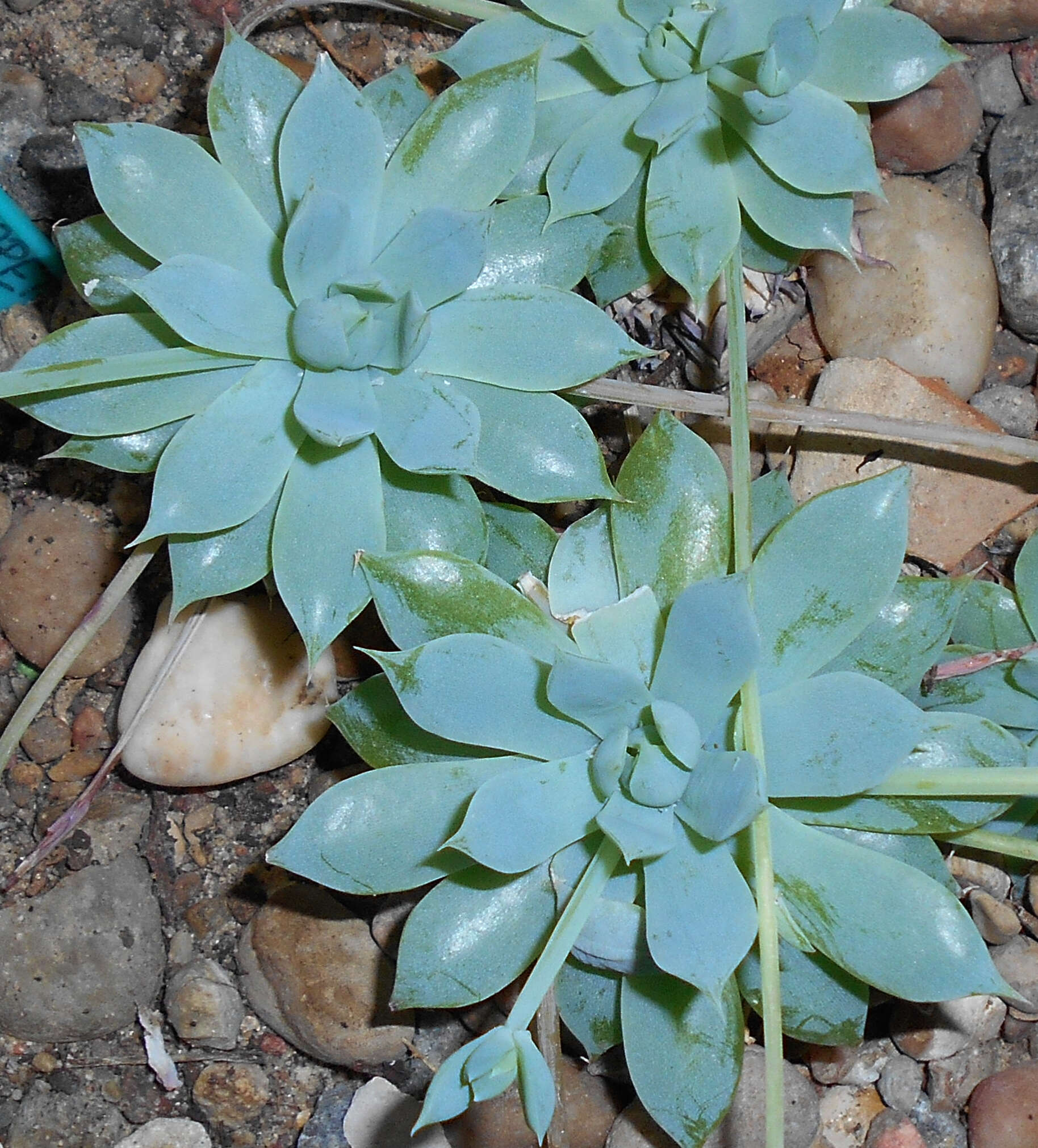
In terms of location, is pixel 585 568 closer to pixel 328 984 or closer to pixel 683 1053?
pixel 683 1053

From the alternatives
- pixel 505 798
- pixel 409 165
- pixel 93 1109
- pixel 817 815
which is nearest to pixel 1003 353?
pixel 817 815

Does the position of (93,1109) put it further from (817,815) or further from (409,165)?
(409,165)

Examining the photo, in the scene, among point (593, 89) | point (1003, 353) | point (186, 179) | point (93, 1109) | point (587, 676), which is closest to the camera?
point (587, 676)

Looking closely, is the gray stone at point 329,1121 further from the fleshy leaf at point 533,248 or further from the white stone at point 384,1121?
the fleshy leaf at point 533,248

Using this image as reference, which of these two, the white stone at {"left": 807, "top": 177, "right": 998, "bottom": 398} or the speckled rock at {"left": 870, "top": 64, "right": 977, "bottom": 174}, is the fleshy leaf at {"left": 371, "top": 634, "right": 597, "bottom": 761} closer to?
the white stone at {"left": 807, "top": 177, "right": 998, "bottom": 398}

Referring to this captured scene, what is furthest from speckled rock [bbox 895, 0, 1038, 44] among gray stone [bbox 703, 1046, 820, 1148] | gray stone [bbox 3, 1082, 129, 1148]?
gray stone [bbox 3, 1082, 129, 1148]

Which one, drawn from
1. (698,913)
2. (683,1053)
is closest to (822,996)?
(683,1053)
